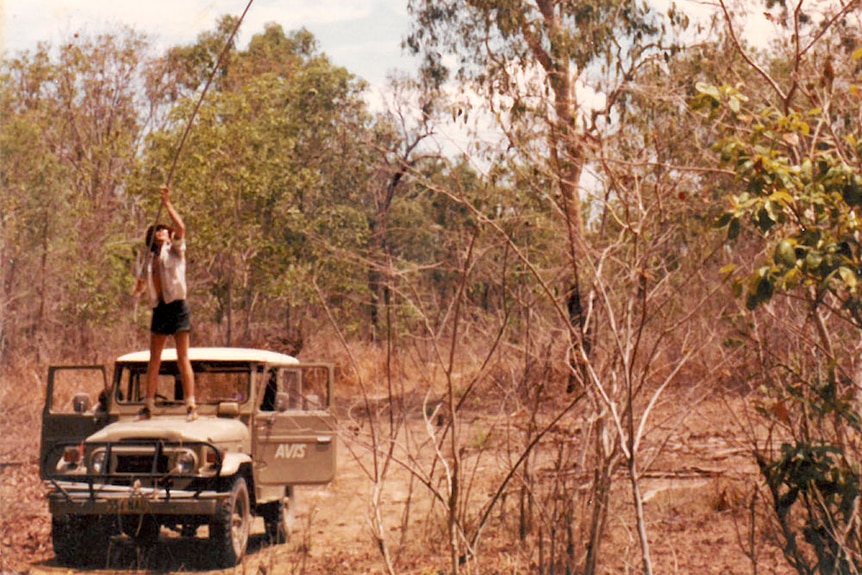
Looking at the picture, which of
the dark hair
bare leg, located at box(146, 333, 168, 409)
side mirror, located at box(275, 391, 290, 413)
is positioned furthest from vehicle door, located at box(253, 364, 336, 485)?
the dark hair

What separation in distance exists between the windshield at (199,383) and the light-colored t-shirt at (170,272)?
37.7 inches

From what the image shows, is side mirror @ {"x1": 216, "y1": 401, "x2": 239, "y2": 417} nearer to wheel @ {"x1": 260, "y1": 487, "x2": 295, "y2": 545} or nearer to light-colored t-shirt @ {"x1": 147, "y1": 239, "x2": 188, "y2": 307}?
wheel @ {"x1": 260, "y1": 487, "x2": 295, "y2": 545}

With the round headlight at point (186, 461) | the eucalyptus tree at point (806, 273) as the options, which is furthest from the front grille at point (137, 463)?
the eucalyptus tree at point (806, 273)

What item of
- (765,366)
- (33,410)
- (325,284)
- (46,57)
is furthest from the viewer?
(46,57)

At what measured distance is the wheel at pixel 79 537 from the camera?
8031 mm

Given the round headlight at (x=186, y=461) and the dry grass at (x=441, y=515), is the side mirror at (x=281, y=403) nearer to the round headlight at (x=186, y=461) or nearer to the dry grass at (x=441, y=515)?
the dry grass at (x=441, y=515)

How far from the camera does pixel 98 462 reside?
7980mm

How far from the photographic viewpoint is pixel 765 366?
6.60 meters

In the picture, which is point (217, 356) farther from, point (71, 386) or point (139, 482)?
point (71, 386)

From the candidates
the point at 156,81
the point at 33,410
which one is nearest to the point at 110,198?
the point at 156,81

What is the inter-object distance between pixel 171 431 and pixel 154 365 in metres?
0.59

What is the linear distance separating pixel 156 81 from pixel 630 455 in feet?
71.5

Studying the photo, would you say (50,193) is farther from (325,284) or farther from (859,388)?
(859,388)

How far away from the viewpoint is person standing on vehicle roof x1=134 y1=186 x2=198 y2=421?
25.5 feet
